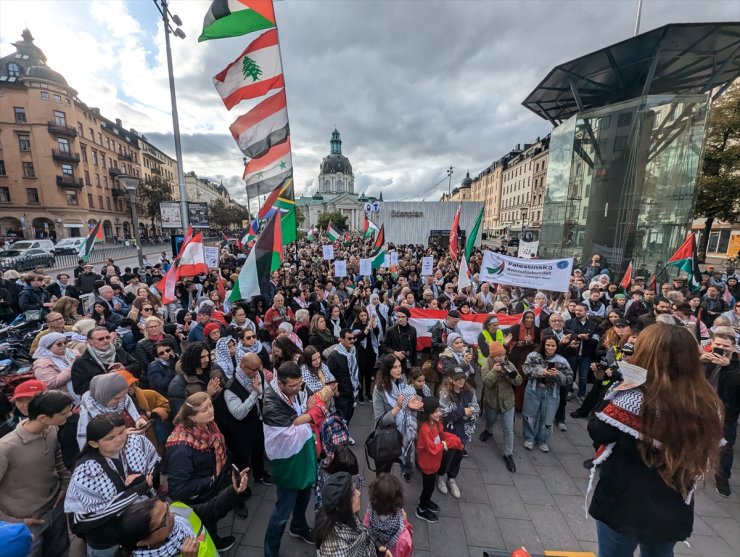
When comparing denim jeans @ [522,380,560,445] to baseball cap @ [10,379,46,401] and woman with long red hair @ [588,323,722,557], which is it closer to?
woman with long red hair @ [588,323,722,557]

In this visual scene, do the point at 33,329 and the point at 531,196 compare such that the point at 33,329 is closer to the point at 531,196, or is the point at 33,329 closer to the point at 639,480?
the point at 639,480

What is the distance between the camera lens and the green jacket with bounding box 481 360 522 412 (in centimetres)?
440

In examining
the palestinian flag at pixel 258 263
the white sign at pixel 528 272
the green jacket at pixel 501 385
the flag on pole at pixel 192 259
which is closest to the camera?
the green jacket at pixel 501 385

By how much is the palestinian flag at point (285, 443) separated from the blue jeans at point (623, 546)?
232 cm

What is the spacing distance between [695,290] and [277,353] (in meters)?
11.4

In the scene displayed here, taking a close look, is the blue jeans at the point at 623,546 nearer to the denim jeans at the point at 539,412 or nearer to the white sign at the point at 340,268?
the denim jeans at the point at 539,412

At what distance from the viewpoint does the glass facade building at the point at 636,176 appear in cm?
1348

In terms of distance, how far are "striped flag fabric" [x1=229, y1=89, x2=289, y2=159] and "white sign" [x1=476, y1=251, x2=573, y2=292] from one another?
562 centimetres

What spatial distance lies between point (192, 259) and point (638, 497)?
24.7 feet

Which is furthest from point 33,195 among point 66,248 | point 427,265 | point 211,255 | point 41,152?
point 427,265

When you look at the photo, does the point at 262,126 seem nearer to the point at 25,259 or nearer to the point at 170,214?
the point at 170,214

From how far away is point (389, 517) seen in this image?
7.85ft

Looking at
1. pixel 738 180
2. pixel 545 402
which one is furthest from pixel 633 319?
pixel 738 180

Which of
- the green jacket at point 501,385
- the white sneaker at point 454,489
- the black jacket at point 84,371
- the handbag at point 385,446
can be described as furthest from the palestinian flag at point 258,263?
the white sneaker at point 454,489
